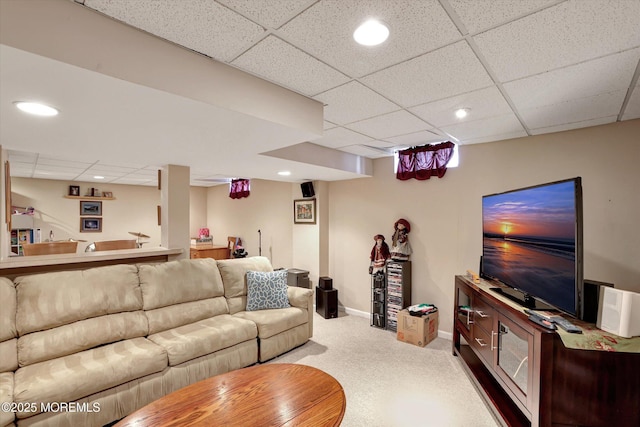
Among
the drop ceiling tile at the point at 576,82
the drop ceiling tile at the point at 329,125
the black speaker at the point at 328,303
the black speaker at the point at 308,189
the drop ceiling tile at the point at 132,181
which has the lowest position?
the black speaker at the point at 328,303

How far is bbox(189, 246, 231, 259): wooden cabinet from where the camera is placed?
21.2 feet

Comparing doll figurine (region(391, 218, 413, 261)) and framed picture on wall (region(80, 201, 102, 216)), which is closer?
doll figurine (region(391, 218, 413, 261))

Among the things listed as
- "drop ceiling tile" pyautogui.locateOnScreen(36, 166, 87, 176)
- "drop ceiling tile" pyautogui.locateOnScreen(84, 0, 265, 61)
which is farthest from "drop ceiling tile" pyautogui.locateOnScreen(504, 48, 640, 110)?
"drop ceiling tile" pyautogui.locateOnScreen(36, 166, 87, 176)

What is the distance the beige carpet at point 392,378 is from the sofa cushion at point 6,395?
192 cm

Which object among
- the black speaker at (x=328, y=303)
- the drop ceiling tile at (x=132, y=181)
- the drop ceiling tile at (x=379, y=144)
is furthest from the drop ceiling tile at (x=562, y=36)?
the drop ceiling tile at (x=132, y=181)

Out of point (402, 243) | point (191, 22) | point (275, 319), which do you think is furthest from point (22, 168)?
point (402, 243)

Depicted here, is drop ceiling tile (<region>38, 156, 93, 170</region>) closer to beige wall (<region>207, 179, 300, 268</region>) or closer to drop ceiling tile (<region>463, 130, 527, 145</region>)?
beige wall (<region>207, 179, 300, 268</region>)

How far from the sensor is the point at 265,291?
343 centimetres

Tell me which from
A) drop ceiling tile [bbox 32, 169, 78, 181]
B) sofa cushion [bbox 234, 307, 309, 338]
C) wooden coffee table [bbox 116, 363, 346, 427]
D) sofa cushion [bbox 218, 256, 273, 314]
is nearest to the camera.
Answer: wooden coffee table [bbox 116, 363, 346, 427]

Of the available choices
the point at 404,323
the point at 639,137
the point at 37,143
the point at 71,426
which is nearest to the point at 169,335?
the point at 71,426

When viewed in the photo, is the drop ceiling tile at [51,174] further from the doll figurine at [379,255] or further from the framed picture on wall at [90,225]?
the doll figurine at [379,255]

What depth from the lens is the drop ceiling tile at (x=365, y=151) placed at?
146 inches

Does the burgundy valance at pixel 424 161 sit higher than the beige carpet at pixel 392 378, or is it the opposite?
the burgundy valance at pixel 424 161

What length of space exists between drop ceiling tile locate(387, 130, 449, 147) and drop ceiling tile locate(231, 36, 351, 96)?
152 centimetres
